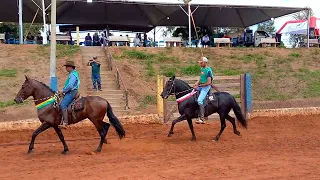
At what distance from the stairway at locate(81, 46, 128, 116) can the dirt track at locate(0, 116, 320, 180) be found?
305 cm

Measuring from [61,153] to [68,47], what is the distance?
13881 millimetres

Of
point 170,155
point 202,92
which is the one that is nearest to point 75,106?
point 170,155

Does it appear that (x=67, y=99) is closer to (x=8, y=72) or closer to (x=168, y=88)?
(x=168, y=88)

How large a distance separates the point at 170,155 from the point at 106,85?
9.69 meters

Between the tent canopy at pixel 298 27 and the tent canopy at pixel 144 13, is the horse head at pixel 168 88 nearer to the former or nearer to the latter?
the tent canopy at pixel 144 13

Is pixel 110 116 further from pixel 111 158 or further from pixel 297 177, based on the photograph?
pixel 297 177

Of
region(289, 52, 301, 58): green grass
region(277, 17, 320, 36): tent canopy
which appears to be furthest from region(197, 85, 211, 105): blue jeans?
region(277, 17, 320, 36): tent canopy

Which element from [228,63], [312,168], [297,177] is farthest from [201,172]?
[228,63]

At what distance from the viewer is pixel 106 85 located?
60.2 feet

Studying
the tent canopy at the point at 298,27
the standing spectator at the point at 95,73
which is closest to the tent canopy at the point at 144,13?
the tent canopy at the point at 298,27

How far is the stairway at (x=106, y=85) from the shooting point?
1609 centimetres

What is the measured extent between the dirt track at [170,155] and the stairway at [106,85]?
305 centimetres

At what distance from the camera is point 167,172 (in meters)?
7.53

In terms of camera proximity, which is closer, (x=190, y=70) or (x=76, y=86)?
(x=76, y=86)
